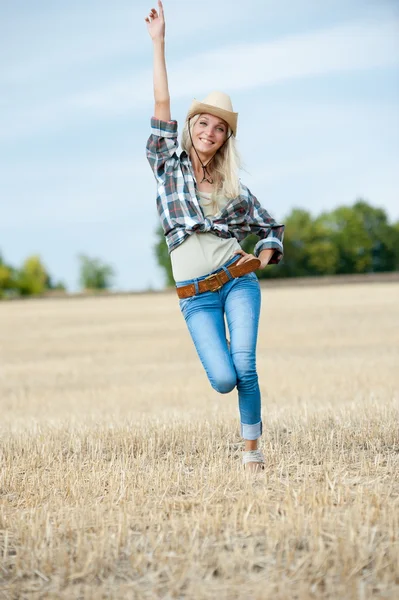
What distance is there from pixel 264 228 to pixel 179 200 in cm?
74

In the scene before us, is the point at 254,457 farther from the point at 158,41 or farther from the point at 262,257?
the point at 158,41

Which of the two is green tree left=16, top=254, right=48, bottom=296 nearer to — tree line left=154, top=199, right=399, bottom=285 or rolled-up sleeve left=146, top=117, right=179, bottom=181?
tree line left=154, top=199, right=399, bottom=285

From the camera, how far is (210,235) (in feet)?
17.6

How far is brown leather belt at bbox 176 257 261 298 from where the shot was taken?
5.25 m

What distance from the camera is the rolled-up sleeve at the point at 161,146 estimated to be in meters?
5.29

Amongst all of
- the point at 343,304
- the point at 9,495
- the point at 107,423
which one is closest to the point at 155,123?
the point at 9,495

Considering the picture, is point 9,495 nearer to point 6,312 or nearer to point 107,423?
point 107,423

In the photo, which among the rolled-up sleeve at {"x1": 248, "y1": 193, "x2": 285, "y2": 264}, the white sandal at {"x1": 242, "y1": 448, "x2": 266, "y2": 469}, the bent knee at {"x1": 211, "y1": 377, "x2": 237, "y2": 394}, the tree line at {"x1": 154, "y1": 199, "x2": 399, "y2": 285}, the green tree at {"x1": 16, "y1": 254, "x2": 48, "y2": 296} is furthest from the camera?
the green tree at {"x1": 16, "y1": 254, "x2": 48, "y2": 296}

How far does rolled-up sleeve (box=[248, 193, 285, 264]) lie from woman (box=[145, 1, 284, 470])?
13 cm

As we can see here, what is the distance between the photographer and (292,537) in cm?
389

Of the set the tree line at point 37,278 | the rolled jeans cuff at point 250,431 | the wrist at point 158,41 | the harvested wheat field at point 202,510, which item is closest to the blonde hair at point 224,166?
the wrist at point 158,41

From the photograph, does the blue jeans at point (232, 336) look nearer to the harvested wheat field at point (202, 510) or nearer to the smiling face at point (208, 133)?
the harvested wheat field at point (202, 510)

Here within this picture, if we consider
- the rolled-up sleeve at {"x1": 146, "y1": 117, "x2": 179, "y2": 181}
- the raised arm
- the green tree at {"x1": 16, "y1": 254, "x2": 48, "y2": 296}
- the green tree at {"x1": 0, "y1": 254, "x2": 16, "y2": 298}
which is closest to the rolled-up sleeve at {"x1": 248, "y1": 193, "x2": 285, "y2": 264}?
the rolled-up sleeve at {"x1": 146, "y1": 117, "x2": 179, "y2": 181}

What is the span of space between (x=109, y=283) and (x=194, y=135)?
99241 mm
